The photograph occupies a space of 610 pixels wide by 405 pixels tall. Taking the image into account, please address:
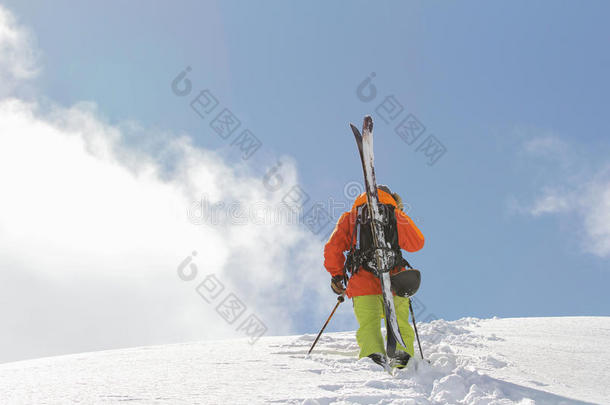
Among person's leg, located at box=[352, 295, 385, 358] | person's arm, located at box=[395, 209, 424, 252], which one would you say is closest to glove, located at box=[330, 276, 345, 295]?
person's leg, located at box=[352, 295, 385, 358]

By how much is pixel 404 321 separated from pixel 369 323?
389 millimetres

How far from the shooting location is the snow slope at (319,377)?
2.74 meters

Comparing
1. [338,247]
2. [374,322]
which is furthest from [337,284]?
[374,322]

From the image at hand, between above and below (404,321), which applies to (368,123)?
above

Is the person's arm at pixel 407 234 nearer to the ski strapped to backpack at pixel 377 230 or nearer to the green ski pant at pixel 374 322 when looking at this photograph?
the ski strapped to backpack at pixel 377 230

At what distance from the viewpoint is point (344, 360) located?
4.05m

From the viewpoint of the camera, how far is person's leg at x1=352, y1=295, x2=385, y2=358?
164 inches

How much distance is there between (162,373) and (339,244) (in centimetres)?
230

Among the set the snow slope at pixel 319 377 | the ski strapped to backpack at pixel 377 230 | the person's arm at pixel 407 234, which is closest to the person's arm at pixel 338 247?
the ski strapped to backpack at pixel 377 230

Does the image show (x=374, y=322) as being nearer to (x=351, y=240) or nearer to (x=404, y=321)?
(x=404, y=321)

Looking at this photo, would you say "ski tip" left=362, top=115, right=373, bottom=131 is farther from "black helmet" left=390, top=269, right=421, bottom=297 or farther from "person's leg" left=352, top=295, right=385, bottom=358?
"person's leg" left=352, top=295, right=385, bottom=358

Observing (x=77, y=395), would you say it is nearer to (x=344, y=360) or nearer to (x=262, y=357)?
(x=262, y=357)

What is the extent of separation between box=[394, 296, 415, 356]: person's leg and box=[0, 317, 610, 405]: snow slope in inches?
10.6

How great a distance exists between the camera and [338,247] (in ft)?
15.9
